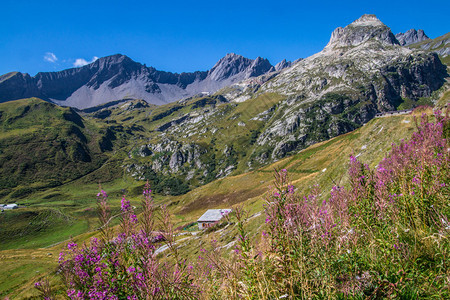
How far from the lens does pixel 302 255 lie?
4.15 meters

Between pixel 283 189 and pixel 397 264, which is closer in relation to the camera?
pixel 397 264

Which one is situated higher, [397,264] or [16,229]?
[397,264]

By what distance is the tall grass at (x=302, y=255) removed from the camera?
3.87m

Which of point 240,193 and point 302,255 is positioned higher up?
point 302,255

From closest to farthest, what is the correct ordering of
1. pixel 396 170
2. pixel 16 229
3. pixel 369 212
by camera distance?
pixel 369 212, pixel 396 170, pixel 16 229

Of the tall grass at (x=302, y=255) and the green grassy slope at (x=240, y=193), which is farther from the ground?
the tall grass at (x=302, y=255)

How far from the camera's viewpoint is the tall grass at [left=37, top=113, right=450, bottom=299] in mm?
3867

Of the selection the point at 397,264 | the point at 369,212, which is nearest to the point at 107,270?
the point at 397,264

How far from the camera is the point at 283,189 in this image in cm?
536

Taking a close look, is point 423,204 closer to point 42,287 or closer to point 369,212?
point 369,212

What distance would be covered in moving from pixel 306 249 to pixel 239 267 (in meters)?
1.46

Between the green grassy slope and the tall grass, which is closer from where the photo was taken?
the tall grass

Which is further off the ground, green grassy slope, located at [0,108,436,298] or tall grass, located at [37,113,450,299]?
tall grass, located at [37,113,450,299]

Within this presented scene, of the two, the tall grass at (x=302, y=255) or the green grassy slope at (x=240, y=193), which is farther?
the green grassy slope at (x=240, y=193)
